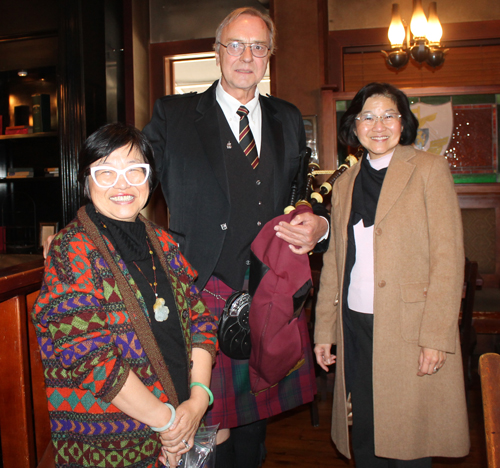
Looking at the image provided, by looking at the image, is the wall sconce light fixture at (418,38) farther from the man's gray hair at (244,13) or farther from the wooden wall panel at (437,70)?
the man's gray hair at (244,13)

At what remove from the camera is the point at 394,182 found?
1.50 m

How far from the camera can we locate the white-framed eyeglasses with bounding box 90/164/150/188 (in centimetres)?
113

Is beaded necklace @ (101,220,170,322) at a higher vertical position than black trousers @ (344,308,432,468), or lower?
higher

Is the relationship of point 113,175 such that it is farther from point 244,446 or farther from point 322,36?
point 322,36

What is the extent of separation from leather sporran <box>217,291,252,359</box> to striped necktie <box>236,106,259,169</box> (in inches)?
18.1

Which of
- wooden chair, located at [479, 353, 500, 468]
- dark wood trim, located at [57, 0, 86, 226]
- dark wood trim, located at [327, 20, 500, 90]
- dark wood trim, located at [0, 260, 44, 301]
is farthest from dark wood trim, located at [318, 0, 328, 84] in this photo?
wooden chair, located at [479, 353, 500, 468]

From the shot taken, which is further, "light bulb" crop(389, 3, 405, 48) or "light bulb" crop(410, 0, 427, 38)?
"light bulb" crop(389, 3, 405, 48)

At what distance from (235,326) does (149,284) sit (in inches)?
16.7

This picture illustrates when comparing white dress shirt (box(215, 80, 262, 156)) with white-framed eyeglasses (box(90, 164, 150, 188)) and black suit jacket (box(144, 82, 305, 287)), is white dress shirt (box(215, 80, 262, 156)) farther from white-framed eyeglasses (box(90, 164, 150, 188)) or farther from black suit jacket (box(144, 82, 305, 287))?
white-framed eyeglasses (box(90, 164, 150, 188))

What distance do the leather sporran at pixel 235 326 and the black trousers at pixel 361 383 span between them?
16.2 inches

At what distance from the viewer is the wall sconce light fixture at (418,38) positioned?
351 cm

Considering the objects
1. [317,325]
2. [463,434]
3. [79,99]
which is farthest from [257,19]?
[79,99]

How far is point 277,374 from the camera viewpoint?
4.74ft

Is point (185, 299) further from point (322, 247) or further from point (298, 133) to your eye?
point (298, 133)
